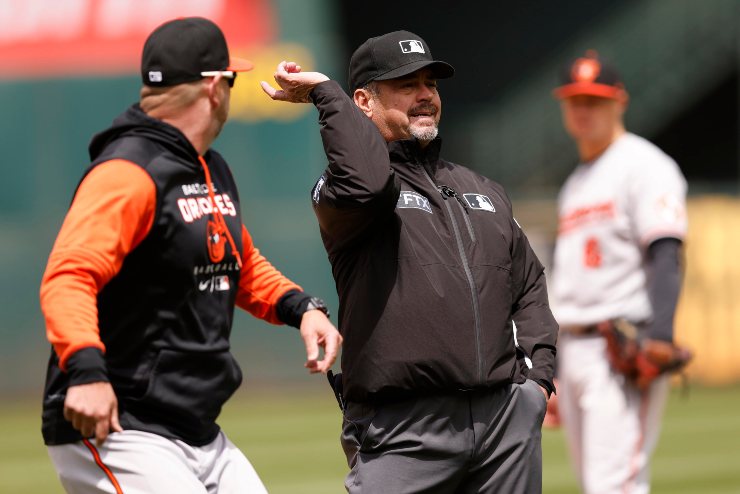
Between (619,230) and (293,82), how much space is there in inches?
105

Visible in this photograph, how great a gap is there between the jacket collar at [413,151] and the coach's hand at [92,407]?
4.44 feet

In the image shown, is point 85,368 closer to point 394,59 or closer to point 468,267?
point 468,267

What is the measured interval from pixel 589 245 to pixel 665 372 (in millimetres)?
753

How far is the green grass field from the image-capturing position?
30.6 feet

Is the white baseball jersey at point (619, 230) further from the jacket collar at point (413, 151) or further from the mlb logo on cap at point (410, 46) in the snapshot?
the mlb logo on cap at point (410, 46)

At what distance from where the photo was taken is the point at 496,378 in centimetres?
437

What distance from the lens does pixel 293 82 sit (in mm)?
4406

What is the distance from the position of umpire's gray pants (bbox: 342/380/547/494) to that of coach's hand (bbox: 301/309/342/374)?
9.0 inches

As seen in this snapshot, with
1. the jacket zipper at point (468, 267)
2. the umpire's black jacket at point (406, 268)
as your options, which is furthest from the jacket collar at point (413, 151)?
the jacket zipper at point (468, 267)

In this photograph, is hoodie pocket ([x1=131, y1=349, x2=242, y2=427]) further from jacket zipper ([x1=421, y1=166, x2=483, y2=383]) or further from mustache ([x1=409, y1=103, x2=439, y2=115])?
mustache ([x1=409, y1=103, x2=439, y2=115])

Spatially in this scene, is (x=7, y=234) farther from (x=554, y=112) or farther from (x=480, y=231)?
(x=480, y=231)

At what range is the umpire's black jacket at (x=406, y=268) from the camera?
14.0ft

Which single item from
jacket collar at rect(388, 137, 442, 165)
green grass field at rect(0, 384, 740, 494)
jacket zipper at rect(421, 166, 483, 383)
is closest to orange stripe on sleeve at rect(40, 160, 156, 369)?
jacket collar at rect(388, 137, 442, 165)

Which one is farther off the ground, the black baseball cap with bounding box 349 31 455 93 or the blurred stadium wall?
the blurred stadium wall
